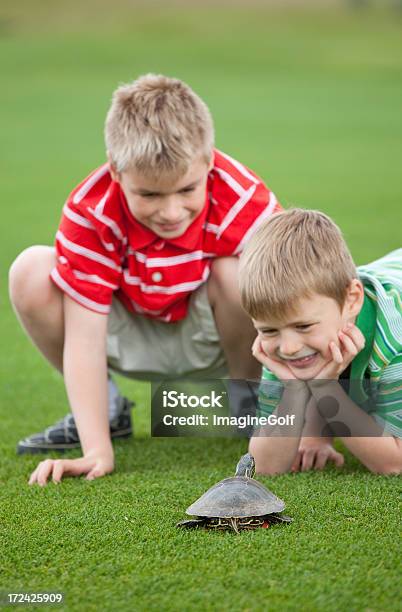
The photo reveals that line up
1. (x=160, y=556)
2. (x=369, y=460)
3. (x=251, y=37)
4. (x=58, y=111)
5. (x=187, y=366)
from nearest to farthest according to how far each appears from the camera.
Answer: (x=160, y=556)
(x=369, y=460)
(x=187, y=366)
(x=58, y=111)
(x=251, y=37)

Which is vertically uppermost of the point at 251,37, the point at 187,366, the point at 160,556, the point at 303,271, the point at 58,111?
the point at 251,37

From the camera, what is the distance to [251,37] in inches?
1374

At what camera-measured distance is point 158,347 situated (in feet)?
12.5

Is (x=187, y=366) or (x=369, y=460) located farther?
(x=187, y=366)

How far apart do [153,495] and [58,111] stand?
19.5 metres

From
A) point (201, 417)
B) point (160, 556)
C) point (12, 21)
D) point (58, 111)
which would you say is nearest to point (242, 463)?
point (160, 556)

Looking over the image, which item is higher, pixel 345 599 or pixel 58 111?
pixel 58 111

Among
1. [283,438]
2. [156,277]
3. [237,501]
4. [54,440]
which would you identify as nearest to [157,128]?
[156,277]

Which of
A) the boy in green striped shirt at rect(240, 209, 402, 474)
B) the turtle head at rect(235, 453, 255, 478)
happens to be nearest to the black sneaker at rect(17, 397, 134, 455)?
the boy in green striped shirt at rect(240, 209, 402, 474)

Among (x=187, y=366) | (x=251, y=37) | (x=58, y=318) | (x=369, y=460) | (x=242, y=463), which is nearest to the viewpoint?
(x=242, y=463)

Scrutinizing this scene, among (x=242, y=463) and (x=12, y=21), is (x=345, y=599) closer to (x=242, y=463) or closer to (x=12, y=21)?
(x=242, y=463)

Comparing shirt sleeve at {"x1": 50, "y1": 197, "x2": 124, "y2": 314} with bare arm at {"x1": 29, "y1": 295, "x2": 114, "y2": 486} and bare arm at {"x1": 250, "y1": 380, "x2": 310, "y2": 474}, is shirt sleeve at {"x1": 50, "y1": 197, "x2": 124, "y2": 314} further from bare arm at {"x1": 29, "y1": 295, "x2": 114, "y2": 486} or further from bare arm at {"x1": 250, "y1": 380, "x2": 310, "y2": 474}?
bare arm at {"x1": 250, "y1": 380, "x2": 310, "y2": 474}

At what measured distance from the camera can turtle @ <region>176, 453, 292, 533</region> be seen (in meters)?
2.51

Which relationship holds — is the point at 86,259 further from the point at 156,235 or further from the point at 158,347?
the point at 158,347
